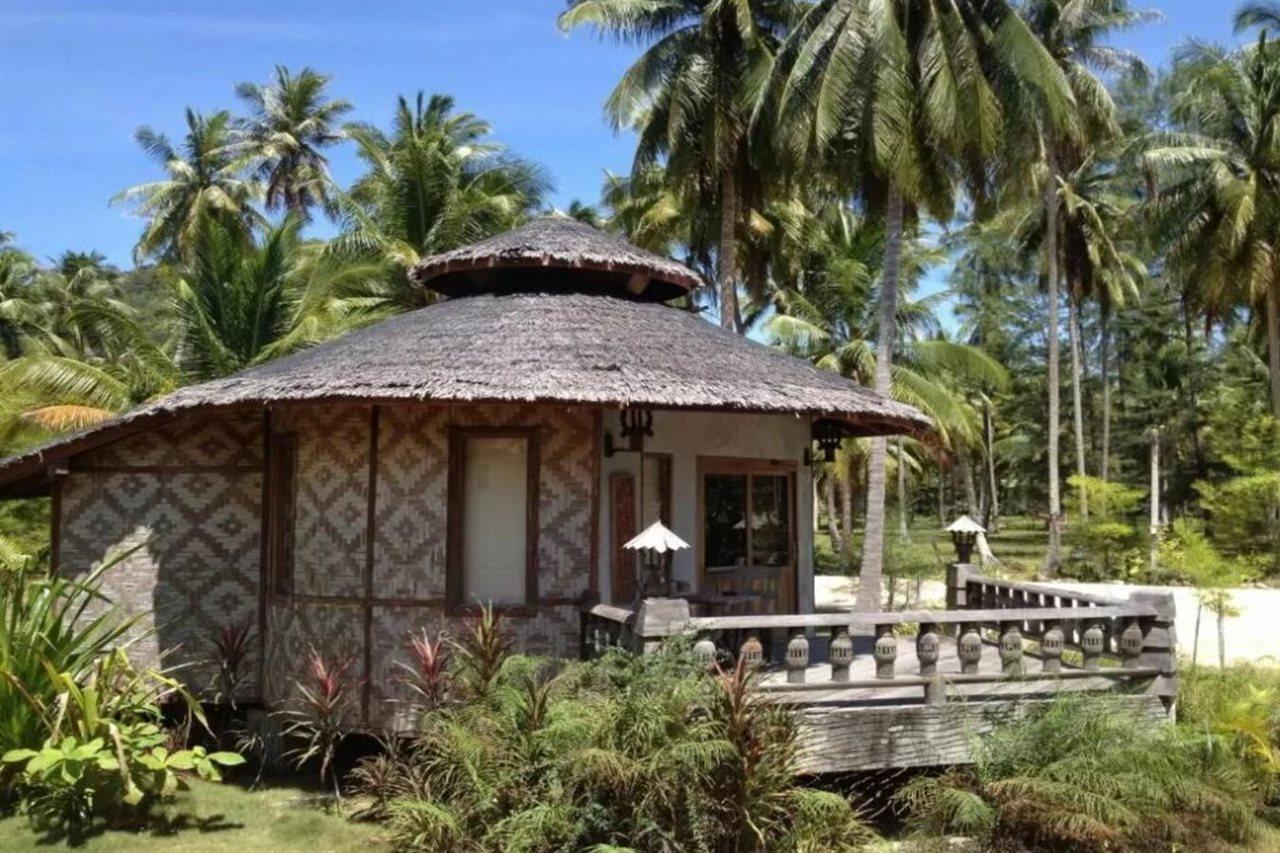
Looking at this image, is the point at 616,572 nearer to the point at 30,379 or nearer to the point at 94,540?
the point at 94,540

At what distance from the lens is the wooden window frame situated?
981 centimetres

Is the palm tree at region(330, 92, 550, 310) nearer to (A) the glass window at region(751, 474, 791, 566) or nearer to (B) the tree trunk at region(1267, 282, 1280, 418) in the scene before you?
(A) the glass window at region(751, 474, 791, 566)

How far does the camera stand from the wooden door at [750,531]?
1180 centimetres

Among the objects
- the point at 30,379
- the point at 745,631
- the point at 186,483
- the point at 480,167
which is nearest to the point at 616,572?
the point at 745,631

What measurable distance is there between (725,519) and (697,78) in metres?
12.3

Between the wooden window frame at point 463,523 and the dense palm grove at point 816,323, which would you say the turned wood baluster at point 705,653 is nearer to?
the dense palm grove at point 816,323

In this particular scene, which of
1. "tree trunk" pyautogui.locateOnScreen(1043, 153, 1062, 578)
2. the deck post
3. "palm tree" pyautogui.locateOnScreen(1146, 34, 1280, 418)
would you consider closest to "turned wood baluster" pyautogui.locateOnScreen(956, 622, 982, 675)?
Answer: the deck post

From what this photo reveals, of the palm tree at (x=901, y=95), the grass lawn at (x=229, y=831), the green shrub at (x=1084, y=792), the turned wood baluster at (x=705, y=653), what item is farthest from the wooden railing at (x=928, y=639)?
the palm tree at (x=901, y=95)

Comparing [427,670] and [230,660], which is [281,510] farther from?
[427,670]

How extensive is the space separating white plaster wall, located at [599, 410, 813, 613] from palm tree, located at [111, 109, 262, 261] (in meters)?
30.9

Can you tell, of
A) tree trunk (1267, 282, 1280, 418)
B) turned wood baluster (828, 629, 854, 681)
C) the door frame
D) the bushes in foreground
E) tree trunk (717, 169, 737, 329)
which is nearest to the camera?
the bushes in foreground

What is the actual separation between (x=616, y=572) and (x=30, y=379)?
1281 centimetres

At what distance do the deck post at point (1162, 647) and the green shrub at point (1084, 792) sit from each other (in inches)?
21.5

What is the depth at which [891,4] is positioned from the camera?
56.9 feet
